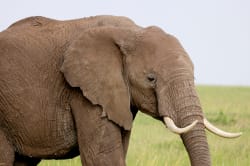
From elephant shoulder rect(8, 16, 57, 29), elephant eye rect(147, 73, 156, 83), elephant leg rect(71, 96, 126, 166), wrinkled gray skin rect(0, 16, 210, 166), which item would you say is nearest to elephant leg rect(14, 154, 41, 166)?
wrinkled gray skin rect(0, 16, 210, 166)

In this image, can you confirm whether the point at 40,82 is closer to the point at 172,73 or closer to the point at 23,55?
the point at 23,55

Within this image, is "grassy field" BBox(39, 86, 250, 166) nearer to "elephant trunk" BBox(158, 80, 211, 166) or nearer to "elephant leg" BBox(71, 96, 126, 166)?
"elephant leg" BBox(71, 96, 126, 166)

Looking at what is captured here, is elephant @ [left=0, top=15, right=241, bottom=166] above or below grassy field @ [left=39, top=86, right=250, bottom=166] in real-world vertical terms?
above

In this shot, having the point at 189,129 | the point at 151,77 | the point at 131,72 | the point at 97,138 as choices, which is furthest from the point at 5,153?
the point at 189,129

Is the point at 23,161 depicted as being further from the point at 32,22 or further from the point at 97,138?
the point at 32,22

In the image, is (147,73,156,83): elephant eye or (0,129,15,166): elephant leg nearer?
(147,73,156,83): elephant eye

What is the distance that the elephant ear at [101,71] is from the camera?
22.5 ft

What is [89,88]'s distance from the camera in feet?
22.7

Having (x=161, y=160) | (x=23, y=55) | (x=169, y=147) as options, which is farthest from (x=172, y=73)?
(x=169, y=147)

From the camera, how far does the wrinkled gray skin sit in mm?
6758

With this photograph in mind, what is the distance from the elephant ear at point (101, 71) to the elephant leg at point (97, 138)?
7 centimetres

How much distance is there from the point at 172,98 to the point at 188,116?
0.23m

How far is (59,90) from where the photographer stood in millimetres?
7156

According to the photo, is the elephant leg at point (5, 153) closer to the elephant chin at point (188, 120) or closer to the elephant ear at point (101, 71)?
the elephant ear at point (101, 71)
